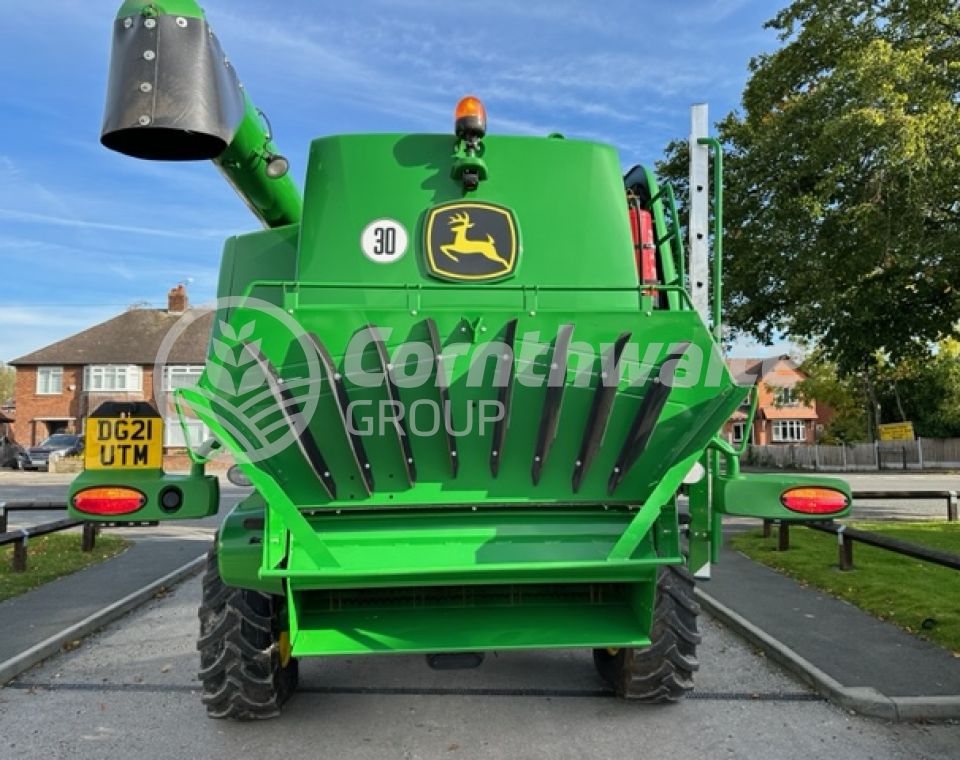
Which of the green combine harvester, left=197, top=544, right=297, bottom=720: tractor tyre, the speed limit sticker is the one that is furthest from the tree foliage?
left=197, top=544, right=297, bottom=720: tractor tyre

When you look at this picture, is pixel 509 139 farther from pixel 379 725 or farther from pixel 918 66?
pixel 918 66

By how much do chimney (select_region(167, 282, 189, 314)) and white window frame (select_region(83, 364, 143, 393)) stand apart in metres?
4.72

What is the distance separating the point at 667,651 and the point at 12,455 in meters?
39.2

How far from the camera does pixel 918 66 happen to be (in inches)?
436

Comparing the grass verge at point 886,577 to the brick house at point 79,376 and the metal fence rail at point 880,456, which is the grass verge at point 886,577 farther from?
the brick house at point 79,376

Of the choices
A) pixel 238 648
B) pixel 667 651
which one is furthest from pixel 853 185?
pixel 238 648

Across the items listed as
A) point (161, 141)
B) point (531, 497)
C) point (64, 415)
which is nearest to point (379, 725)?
point (531, 497)

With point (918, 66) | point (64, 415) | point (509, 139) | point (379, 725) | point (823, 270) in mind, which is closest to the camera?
point (379, 725)

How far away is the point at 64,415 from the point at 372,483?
44985 millimetres

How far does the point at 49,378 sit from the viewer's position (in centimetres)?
4366

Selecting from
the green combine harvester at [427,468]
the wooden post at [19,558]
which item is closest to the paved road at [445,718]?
the green combine harvester at [427,468]

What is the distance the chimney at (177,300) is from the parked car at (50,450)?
10360 mm

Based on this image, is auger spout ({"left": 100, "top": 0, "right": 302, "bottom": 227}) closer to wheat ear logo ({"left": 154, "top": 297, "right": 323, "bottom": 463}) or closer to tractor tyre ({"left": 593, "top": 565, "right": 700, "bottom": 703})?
wheat ear logo ({"left": 154, "top": 297, "right": 323, "bottom": 463})

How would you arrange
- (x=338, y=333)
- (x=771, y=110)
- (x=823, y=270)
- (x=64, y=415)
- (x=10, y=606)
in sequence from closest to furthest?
(x=338, y=333), (x=10, y=606), (x=823, y=270), (x=771, y=110), (x=64, y=415)
